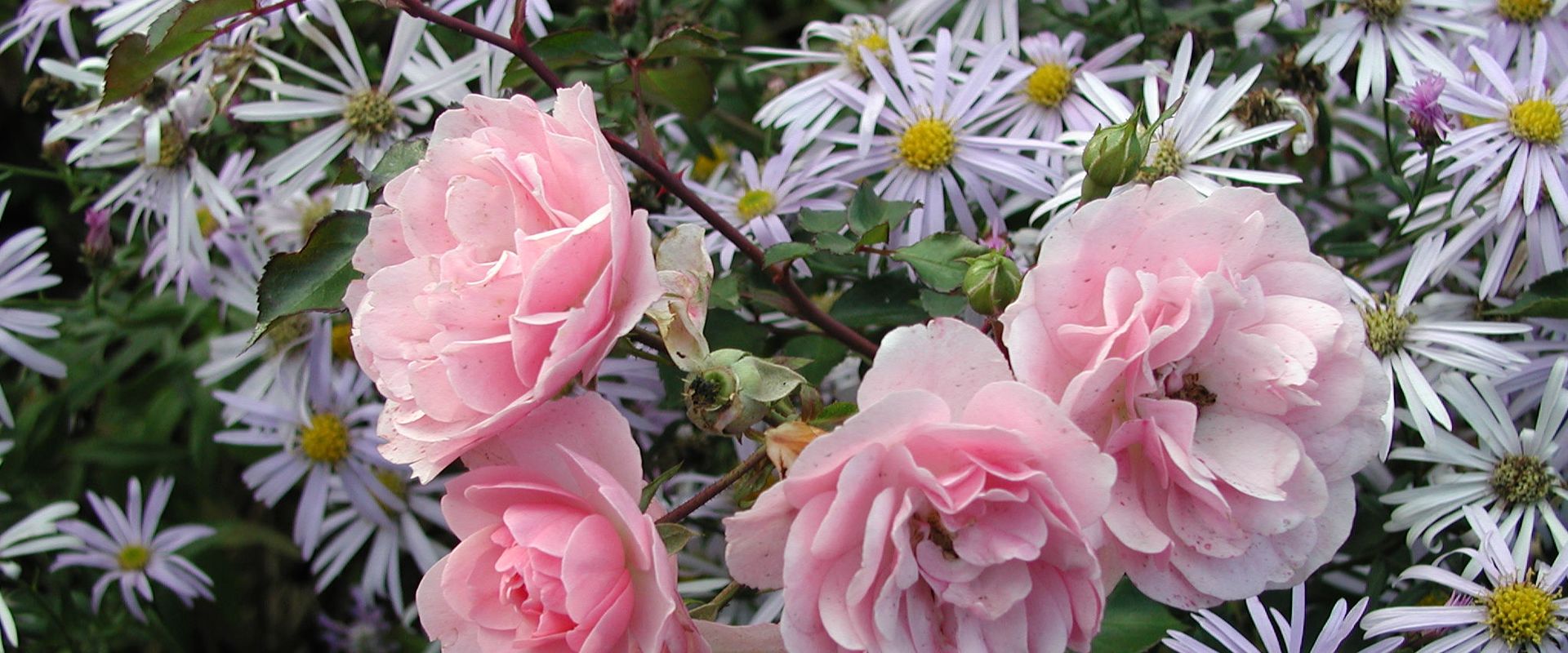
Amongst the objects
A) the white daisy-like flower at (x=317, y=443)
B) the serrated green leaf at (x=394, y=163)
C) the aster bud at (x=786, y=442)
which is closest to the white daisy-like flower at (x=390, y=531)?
the white daisy-like flower at (x=317, y=443)

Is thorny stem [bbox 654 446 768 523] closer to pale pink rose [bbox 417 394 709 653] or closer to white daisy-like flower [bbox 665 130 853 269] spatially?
pale pink rose [bbox 417 394 709 653]

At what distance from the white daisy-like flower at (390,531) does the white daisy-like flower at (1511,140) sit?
0.98 metres

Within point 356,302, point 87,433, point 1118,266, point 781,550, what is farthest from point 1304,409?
point 87,433

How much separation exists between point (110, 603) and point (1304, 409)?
1306mm

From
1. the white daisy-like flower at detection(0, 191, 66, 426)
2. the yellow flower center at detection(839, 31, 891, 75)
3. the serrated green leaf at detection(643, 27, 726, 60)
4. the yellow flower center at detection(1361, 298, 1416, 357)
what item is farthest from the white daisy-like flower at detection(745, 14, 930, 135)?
the white daisy-like flower at detection(0, 191, 66, 426)

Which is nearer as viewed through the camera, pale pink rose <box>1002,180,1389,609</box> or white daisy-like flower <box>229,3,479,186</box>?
pale pink rose <box>1002,180,1389,609</box>

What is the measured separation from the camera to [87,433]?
4.99 feet

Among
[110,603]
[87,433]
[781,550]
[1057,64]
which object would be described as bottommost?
[110,603]

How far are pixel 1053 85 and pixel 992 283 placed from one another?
0.49 metres

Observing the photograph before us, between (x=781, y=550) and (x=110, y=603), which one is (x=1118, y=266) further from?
(x=110, y=603)

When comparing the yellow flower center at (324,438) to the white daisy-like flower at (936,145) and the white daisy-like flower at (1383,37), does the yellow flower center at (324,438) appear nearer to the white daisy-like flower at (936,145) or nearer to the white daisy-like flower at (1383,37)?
the white daisy-like flower at (936,145)

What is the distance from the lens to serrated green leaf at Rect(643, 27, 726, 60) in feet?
2.75

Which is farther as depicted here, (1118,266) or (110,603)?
(110,603)

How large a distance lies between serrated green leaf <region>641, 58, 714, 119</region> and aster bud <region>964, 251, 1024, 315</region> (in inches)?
15.9
